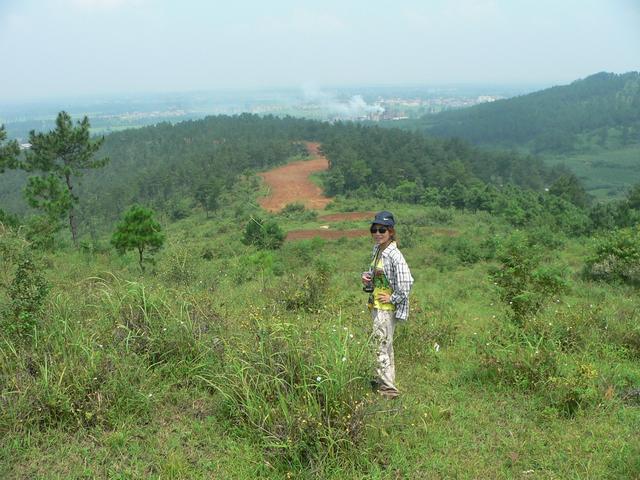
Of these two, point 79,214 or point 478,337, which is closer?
point 478,337

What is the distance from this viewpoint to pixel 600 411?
3.97 metres

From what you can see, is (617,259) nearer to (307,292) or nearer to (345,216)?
(307,292)

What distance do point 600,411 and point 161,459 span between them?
3452 mm

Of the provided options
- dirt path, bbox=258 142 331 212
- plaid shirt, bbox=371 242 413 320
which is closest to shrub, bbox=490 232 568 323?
plaid shirt, bbox=371 242 413 320

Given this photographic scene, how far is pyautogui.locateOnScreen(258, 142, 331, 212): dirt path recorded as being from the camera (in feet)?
122

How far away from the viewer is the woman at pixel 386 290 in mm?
4066

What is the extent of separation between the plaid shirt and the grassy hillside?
18.6 inches

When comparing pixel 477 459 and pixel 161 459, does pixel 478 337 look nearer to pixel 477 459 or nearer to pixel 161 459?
pixel 477 459

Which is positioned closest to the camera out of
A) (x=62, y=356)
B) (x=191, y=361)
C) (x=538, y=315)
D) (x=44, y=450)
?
(x=44, y=450)

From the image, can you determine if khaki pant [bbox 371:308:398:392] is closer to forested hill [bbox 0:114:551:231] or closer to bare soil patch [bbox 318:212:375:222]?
bare soil patch [bbox 318:212:375:222]

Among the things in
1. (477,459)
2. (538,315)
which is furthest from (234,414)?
(538,315)

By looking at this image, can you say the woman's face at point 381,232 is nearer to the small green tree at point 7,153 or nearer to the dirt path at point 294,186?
the small green tree at point 7,153

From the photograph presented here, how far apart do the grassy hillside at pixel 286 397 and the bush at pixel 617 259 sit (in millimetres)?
5505

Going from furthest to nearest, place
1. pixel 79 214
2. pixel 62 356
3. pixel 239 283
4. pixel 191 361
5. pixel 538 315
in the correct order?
pixel 79 214 < pixel 239 283 < pixel 538 315 < pixel 191 361 < pixel 62 356
